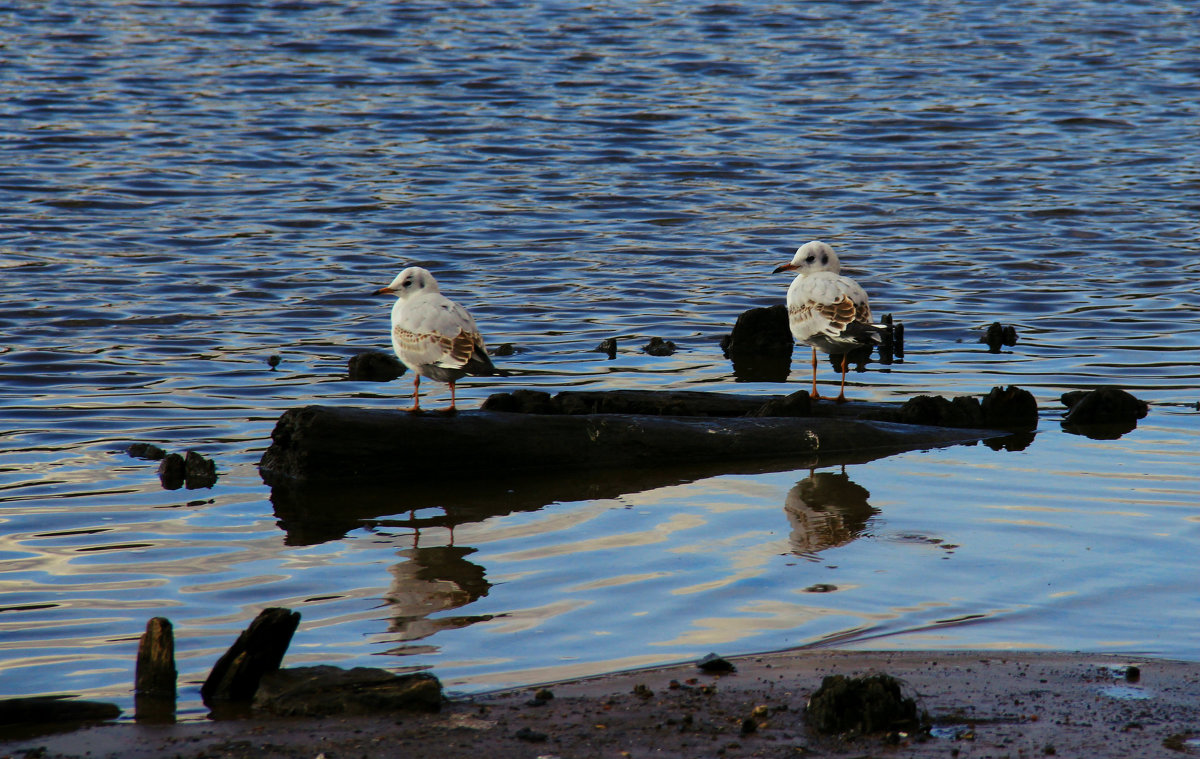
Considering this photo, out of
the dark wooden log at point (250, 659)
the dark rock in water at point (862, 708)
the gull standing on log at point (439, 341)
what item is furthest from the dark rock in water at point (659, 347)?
the dark rock in water at point (862, 708)

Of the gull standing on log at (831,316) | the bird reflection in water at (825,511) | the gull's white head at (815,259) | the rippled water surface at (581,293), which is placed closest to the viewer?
the rippled water surface at (581,293)

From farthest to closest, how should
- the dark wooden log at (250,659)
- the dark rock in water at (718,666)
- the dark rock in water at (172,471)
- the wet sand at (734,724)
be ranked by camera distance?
the dark rock in water at (172,471), the dark rock in water at (718,666), the dark wooden log at (250,659), the wet sand at (734,724)

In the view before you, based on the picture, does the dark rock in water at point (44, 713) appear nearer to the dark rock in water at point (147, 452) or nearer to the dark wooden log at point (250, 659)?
the dark wooden log at point (250, 659)

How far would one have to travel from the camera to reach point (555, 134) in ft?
79.6

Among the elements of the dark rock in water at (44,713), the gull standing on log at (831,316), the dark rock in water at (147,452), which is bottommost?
the dark rock in water at (44,713)

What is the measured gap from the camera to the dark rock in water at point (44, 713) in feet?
19.2

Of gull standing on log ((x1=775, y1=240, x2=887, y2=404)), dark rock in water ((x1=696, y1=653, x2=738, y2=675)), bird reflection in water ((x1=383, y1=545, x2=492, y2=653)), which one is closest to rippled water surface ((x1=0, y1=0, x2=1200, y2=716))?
bird reflection in water ((x1=383, y1=545, x2=492, y2=653))

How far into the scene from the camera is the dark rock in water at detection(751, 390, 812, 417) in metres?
9.98

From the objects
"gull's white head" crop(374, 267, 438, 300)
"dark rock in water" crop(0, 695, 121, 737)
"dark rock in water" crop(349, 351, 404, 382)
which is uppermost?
"gull's white head" crop(374, 267, 438, 300)

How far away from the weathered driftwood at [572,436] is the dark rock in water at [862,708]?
3886 mm

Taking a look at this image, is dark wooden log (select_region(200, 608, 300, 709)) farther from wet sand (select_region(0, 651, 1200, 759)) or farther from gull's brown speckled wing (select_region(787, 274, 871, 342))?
gull's brown speckled wing (select_region(787, 274, 871, 342))

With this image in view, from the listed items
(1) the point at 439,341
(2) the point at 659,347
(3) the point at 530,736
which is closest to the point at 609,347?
(2) the point at 659,347

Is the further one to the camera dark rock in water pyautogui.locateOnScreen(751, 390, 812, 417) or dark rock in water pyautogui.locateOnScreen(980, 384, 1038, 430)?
dark rock in water pyautogui.locateOnScreen(980, 384, 1038, 430)

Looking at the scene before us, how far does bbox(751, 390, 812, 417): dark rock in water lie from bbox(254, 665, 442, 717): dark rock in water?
4423 millimetres
